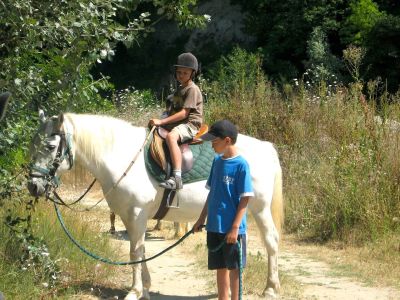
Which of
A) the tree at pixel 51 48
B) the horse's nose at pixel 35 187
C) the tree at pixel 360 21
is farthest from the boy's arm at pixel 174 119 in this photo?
the tree at pixel 360 21

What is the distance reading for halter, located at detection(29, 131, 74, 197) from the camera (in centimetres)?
715

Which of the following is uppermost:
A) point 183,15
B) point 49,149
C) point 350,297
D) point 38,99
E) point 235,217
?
point 183,15

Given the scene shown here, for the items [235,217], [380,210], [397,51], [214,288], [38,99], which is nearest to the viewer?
[235,217]

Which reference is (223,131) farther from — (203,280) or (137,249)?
(203,280)

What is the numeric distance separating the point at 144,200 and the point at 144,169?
12.2 inches

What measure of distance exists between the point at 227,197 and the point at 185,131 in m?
1.63

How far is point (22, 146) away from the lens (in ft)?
24.4

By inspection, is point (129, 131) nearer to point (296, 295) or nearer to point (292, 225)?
point (296, 295)

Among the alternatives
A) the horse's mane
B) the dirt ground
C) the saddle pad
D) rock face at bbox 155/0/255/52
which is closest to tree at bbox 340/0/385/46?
rock face at bbox 155/0/255/52

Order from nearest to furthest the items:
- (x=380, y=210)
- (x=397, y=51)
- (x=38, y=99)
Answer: (x=38, y=99)
(x=380, y=210)
(x=397, y=51)

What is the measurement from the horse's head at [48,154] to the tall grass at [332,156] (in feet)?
15.1

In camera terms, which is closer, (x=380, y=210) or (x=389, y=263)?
(x=389, y=263)

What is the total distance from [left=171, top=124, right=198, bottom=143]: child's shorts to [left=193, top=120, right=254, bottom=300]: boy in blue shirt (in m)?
1.33

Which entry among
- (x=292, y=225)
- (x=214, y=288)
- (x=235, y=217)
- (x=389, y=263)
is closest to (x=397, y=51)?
Result: (x=292, y=225)
